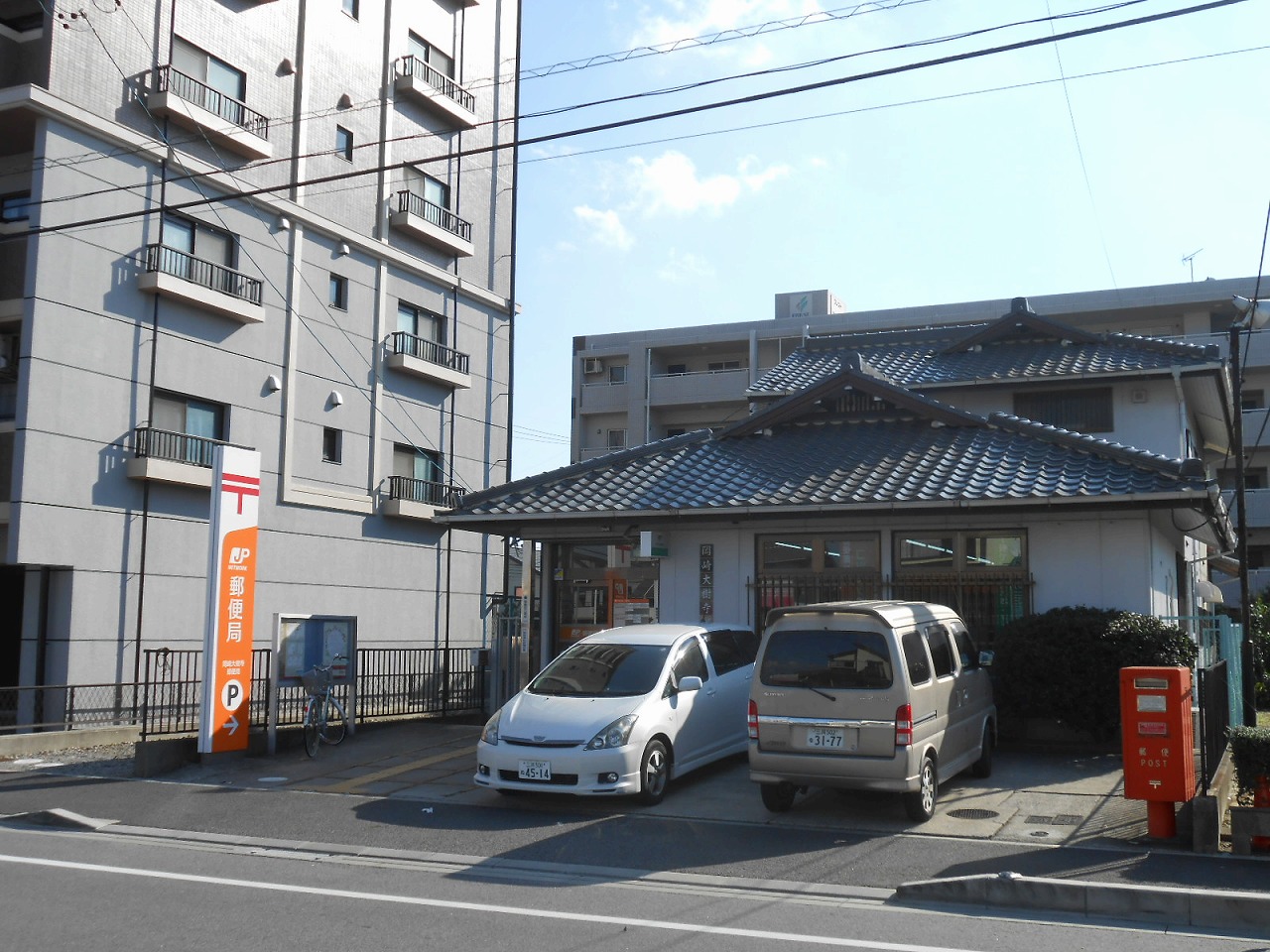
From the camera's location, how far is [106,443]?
21266 millimetres

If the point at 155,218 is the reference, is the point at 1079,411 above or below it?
below

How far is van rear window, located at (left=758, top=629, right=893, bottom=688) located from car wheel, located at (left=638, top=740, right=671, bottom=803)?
1.50 m

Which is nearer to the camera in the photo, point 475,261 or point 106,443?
point 106,443

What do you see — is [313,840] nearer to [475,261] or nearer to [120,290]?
[120,290]

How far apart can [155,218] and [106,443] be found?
4.59 metres

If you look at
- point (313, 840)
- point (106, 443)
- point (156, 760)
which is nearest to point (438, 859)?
point (313, 840)

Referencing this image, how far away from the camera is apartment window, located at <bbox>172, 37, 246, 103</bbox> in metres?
23.1

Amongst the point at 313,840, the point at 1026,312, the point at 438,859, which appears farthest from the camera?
the point at 1026,312

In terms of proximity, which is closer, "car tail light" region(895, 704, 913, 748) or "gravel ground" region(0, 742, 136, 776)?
"car tail light" region(895, 704, 913, 748)

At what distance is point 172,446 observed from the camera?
74.2 ft

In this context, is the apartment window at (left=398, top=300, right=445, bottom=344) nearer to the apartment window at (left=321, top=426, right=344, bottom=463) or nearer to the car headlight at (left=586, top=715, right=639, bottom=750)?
the apartment window at (left=321, top=426, right=344, bottom=463)

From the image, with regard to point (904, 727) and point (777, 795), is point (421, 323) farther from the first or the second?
point (904, 727)

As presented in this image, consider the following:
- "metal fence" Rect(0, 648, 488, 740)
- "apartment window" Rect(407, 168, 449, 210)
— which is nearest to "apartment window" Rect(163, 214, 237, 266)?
"apartment window" Rect(407, 168, 449, 210)

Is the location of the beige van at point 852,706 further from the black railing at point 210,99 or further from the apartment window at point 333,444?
the apartment window at point 333,444
